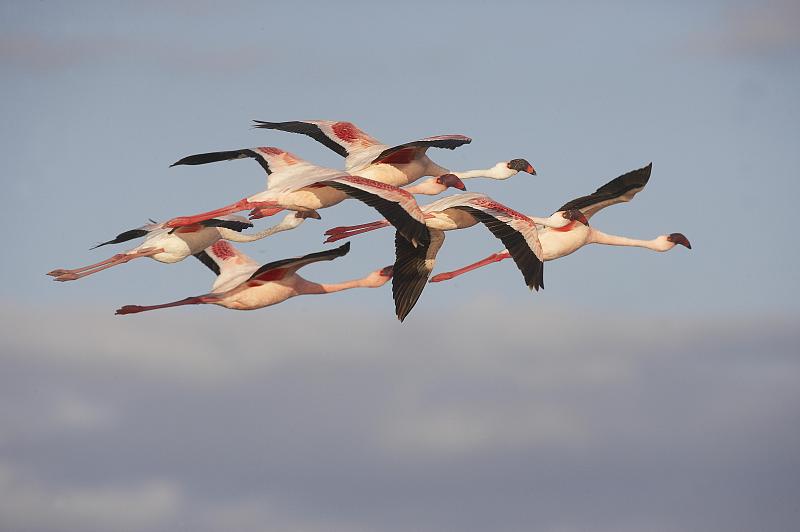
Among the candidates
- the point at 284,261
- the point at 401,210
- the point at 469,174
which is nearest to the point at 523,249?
the point at 401,210

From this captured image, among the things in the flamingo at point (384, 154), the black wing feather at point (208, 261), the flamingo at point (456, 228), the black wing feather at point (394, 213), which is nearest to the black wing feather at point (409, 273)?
the flamingo at point (456, 228)

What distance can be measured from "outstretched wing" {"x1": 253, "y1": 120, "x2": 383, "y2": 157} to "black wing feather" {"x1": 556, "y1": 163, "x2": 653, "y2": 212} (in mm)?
4143

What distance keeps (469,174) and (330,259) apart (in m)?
6.80

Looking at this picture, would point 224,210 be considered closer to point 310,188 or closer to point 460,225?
point 310,188

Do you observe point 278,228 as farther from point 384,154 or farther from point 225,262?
point 384,154

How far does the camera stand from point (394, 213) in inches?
1231

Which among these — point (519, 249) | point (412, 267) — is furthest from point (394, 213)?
point (412, 267)

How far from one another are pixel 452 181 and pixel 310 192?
3949mm

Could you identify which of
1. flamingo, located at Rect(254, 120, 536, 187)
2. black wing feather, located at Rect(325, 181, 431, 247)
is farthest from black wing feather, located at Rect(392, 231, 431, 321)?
black wing feather, located at Rect(325, 181, 431, 247)

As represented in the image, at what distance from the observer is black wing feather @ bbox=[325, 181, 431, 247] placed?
3116 centimetres

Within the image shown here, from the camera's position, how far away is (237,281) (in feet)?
115

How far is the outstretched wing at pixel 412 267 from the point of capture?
3553 cm

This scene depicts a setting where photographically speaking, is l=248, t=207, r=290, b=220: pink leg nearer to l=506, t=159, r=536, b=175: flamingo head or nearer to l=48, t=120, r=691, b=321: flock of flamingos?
l=48, t=120, r=691, b=321: flock of flamingos

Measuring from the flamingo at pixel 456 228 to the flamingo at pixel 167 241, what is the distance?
6.92 ft
